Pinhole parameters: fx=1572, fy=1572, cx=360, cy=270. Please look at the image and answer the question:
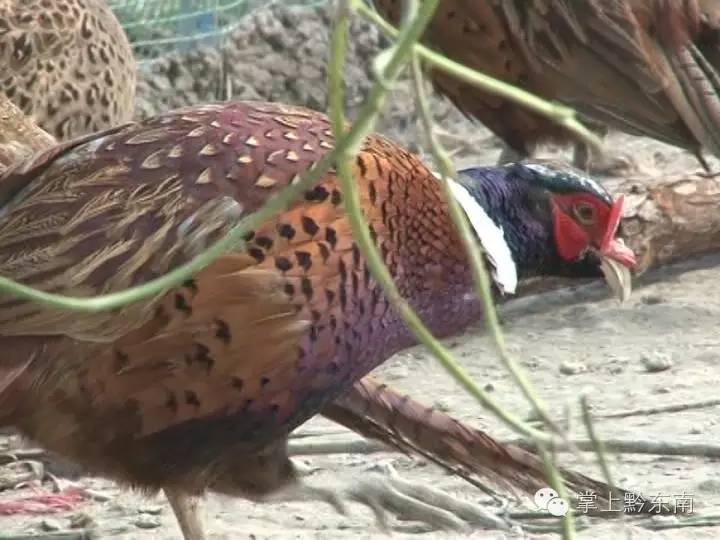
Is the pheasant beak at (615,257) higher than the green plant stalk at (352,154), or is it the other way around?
the green plant stalk at (352,154)

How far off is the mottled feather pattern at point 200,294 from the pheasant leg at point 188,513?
7cm

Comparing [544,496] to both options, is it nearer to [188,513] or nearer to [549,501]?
[549,501]

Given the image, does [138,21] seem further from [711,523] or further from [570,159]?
[711,523]

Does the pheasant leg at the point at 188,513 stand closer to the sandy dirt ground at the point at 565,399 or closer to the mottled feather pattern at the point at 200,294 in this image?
the mottled feather pattern at the point at 200,294

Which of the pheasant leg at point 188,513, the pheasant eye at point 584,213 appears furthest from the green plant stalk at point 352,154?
the pheasant eye at point 584,213

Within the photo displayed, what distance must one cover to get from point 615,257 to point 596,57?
5.66 feet

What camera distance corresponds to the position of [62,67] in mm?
4941

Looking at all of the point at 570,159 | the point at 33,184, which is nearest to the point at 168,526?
the point at 33,184

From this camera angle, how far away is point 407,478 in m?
3.63

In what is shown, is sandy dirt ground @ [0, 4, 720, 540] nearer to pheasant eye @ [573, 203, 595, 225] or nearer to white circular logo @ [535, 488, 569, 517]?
white circular logo @ [535, 488, 569, 517]

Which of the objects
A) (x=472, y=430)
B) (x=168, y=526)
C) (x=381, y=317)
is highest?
(x=381, y=317)

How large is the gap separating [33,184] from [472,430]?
1.02 m

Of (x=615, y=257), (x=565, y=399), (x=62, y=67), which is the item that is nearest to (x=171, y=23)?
(x=62, y=67)

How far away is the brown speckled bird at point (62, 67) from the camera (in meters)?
4.84
